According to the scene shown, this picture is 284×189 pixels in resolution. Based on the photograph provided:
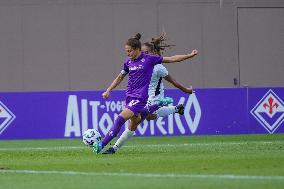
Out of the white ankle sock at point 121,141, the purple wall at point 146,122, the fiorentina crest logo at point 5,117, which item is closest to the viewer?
the white ankle sock at point 121,141

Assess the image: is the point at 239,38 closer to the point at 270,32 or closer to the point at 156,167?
the point at 270,32

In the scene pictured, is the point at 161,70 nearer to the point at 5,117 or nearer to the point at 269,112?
the point at 5,117

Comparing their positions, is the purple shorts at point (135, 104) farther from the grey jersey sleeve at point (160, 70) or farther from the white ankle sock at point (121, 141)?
the grey jersey sleeve at point (160, 70)

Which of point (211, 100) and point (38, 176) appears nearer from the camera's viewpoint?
point (38, 176)

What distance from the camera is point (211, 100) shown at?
24109mm

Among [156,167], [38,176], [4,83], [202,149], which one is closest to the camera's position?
[38,176]

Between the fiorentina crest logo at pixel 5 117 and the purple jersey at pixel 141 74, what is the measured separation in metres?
7.72

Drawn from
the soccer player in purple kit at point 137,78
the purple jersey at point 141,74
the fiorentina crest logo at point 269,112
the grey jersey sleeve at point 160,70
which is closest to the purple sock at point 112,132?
the soccer player in purple kit at point 137,78

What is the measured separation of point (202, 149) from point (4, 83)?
15.5 meters

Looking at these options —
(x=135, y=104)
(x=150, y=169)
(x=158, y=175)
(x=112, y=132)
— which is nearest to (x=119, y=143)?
(x=112, y=132)

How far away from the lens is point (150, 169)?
11820 mm

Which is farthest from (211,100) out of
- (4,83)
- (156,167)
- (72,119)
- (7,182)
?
(7,182)

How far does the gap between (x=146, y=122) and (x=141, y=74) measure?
7.69 meters

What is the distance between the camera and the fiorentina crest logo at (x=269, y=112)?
2412 centimetres
